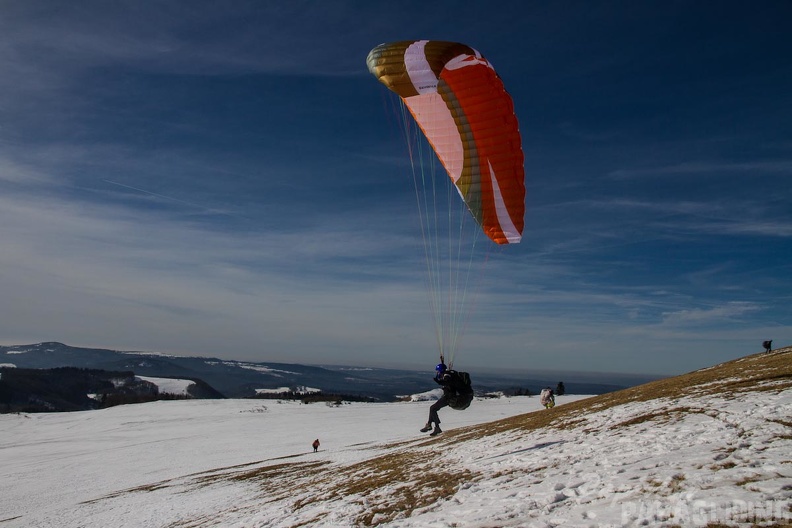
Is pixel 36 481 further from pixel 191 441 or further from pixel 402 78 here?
pixel 402 78

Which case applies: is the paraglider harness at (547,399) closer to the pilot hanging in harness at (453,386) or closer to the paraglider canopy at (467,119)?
the pilot hanging in harness at (453,386)

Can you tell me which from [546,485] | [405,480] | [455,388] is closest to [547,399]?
[455,388]

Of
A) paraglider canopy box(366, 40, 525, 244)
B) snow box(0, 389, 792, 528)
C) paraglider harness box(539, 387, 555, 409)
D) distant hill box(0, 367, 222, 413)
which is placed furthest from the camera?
distant hill box(0, 367, 222, 413)

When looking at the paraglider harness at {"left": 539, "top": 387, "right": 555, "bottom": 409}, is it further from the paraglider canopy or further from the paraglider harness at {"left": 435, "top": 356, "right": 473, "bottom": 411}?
the paraglider canopy

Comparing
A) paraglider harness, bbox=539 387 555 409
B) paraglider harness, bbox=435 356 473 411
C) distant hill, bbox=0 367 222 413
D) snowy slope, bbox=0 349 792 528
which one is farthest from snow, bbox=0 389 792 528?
distant hill, bbox=0 367 222 413

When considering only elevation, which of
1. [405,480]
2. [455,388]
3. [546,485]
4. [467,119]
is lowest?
[405,480]

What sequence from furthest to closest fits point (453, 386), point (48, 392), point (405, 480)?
point (48, 392) < point (453, 386) < point (405, 480)

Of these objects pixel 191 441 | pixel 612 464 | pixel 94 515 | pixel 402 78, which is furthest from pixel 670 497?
pixel 191 441

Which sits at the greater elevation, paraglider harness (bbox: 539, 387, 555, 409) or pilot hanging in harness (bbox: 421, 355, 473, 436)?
pilot hanging in harness (bbox: 421, 355, 473, 436)

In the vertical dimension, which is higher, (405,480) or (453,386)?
(453,386)

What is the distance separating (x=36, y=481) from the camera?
3262 centimetres

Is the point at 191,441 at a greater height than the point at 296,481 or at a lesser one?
lesser

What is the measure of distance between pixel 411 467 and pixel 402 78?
11268mm

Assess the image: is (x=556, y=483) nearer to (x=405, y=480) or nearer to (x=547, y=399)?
(x=405, y=480)
